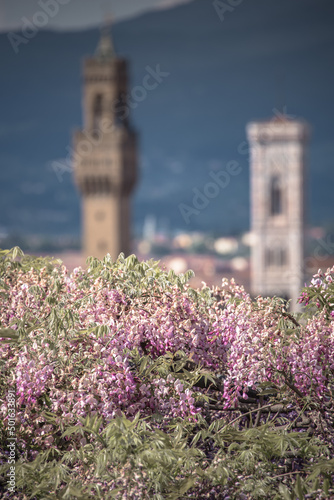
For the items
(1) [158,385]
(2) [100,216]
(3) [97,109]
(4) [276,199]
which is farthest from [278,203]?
(1) [158,385]

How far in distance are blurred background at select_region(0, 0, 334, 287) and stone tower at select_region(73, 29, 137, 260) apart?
50.0 m

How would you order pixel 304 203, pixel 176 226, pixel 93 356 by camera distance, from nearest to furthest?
1. pixel 93 356
2. pixel 304 203
3. pixel 176 226

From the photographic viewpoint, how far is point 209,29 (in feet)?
522

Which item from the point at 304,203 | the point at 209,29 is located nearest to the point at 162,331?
the point at 304,203

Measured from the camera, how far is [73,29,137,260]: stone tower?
2699 inches

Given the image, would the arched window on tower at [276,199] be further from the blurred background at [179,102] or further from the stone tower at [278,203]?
the blurred background at [179,102]

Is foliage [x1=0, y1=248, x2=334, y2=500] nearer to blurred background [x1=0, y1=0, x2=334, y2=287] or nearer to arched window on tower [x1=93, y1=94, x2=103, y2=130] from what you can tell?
arched window on tower [x1=93, y1=94, x2=103, y2=130]

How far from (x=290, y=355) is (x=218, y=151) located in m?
153

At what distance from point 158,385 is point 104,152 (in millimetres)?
66069

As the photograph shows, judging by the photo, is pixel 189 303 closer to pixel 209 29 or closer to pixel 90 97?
pixel 90 97

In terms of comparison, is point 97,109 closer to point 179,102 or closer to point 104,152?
point 104,152

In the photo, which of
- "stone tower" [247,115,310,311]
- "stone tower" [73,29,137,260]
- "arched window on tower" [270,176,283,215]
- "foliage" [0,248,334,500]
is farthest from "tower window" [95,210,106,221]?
"foliage" [0,248,334,500]

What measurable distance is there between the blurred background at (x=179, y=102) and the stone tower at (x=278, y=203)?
4183 centimetres

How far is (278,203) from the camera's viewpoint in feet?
250
